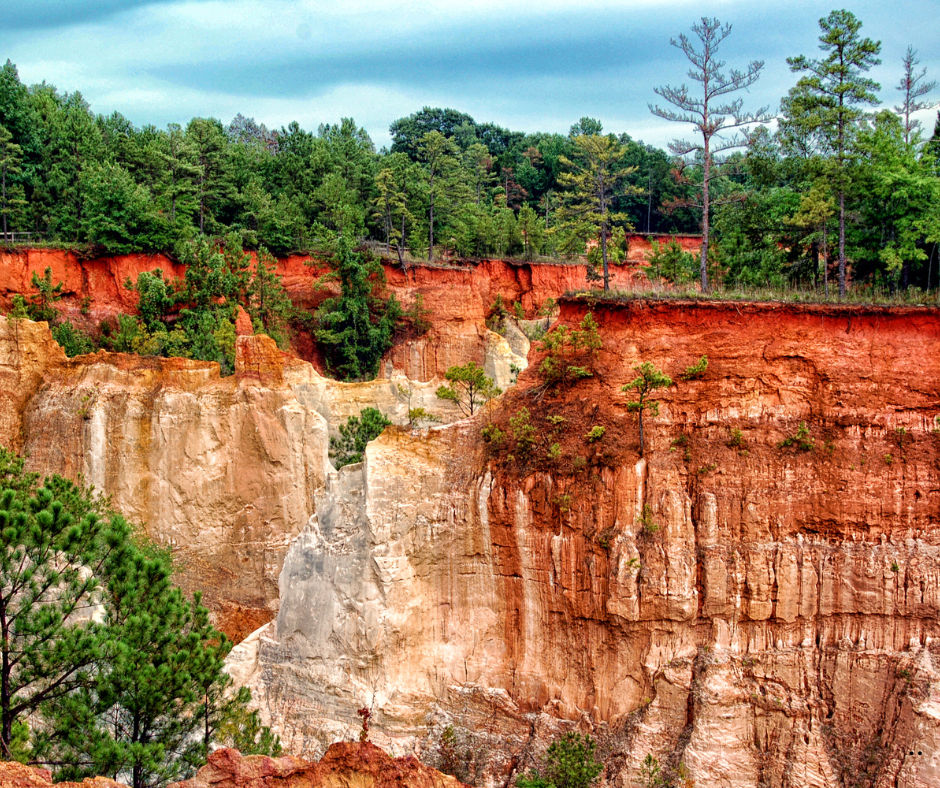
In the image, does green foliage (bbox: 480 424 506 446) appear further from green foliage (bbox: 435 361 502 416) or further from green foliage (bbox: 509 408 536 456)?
green foliage (bbox: 435 361 502 416)

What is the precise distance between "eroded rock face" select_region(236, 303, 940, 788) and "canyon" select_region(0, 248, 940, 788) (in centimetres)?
4

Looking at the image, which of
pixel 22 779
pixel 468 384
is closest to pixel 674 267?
pixel 468 384

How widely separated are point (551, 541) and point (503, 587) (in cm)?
143

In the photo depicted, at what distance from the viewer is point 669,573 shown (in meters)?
16.2

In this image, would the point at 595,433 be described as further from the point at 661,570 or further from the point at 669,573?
the point at 669,573

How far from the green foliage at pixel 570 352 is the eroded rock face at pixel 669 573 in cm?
37

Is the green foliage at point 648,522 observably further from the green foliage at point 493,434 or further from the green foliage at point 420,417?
the green foliage at point 420,417

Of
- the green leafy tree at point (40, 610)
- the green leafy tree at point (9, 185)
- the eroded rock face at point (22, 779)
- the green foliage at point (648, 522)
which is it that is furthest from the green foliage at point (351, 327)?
the eroded rock face at point (22, 779)

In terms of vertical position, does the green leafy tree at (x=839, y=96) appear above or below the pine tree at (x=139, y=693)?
above

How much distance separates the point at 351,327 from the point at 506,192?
30.6 meters

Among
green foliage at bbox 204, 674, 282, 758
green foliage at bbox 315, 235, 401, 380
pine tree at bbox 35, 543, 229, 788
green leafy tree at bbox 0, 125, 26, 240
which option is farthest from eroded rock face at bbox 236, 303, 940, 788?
green leafy tree at bbox 0, 125, 26, 240

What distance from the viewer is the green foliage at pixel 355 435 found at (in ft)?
78.8

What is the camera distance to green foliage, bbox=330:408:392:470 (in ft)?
78.8

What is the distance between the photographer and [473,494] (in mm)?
17594
